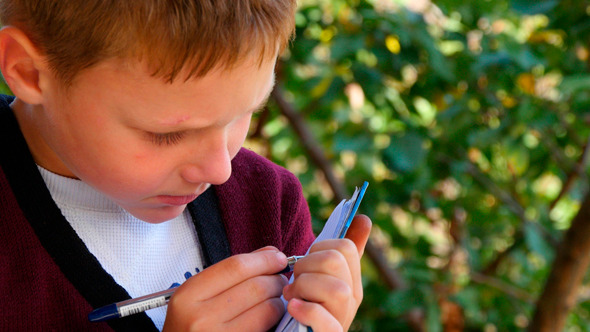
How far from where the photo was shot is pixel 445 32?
4.29 feet

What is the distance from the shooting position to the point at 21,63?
1.78 ft

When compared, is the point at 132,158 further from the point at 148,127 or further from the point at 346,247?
the point at 346,247

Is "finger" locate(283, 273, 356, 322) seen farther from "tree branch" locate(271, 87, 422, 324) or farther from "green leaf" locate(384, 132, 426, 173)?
"tree branch" locate(271, 87, 422, 324)

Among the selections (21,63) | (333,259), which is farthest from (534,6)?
(21,63)

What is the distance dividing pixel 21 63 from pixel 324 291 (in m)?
0.30

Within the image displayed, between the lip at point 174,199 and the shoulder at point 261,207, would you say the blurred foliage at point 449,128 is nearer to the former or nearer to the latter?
→ the shoulder at point 261,207

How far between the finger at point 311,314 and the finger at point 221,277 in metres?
0.05

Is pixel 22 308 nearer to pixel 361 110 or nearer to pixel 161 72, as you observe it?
pixel 161 72

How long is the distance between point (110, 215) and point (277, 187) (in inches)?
7.4

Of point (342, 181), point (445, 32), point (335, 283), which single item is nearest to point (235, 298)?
point (335, 283)

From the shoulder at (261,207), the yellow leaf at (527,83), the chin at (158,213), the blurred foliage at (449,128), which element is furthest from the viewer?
the yellow leaf at (527,83)

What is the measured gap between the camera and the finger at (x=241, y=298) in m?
0.56

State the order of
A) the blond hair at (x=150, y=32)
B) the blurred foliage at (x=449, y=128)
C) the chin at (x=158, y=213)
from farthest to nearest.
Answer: the blurred foliage at (x=449, y=128) → the chin at (x=158, y=213) → the blond hair at (x=150, y=32)

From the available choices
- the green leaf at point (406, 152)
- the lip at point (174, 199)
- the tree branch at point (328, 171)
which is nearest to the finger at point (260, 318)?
the lip at point (174, 199)
